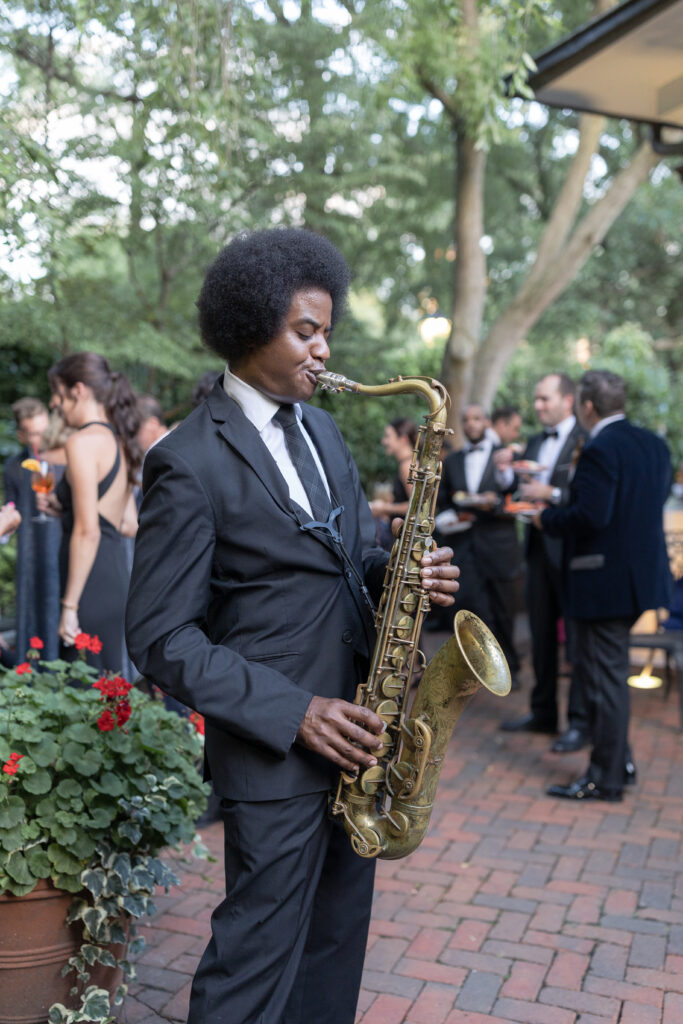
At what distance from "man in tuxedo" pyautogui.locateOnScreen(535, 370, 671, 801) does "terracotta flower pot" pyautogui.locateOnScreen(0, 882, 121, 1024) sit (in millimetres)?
3116

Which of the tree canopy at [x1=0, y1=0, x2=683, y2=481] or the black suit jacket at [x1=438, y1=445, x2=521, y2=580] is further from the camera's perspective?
the black suit jacket at [x1=438, y1=445, x2=521, y2=580]

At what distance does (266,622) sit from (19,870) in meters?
1.11

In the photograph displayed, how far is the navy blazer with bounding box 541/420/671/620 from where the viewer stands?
5035mm

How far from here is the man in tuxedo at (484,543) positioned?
292 inches

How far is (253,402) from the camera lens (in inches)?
95.7

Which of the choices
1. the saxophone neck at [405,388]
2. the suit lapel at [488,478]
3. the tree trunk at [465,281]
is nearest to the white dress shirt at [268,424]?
the saxophone neck at [405,388]

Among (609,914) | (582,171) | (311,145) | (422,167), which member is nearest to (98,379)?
(609,914)

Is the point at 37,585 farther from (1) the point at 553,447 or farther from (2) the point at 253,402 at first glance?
(1) the point at 553,447

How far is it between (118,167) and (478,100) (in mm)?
3877

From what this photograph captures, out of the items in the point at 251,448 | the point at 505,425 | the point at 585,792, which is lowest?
the point at 585,792

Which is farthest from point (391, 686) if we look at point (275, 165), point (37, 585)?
point (275, 165)

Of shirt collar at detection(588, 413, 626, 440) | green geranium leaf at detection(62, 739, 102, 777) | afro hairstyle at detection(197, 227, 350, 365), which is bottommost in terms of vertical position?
green geranium leaf at detection(62, 739, 102, 777)

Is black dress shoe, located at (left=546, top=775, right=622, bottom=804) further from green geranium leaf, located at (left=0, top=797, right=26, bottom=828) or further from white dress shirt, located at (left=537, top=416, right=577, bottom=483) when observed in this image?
green geranium leaf, located at (left=0, top=797, right=26, bottom=828)

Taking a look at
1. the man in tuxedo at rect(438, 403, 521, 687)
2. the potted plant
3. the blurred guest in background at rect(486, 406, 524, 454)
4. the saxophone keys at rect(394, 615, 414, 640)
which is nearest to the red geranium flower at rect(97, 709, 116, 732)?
the potted plant
